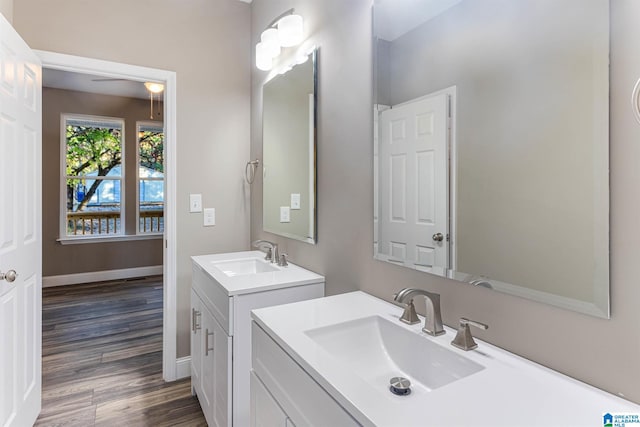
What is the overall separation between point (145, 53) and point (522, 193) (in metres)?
A: 2.37

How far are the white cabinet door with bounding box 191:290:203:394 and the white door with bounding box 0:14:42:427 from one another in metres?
0.82

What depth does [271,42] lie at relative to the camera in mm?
2006

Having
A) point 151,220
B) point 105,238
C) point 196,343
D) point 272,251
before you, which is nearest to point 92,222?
point 105,238

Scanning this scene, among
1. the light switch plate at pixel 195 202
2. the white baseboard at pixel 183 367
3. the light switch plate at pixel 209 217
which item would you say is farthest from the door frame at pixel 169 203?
the light switch plate at pixel 209 217

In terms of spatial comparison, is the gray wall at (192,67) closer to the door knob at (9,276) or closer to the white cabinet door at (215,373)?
the white cabinet door at (215,373)

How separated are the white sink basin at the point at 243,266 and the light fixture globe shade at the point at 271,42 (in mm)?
1274

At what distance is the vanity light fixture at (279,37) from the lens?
6.04 feet

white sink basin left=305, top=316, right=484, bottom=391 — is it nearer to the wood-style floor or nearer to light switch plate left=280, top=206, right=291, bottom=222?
light switch plate left=280, top=206, right=291, bottom=222

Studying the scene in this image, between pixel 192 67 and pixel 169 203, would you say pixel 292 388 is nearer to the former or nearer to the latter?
pixel 169 203

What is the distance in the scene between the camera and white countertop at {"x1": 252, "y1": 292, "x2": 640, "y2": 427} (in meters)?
0.65

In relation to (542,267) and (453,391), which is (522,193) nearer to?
(542,267)

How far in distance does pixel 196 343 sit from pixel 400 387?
4.95 feet

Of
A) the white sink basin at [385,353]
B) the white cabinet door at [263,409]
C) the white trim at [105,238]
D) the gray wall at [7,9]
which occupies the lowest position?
the white cabinet door at [263,409]

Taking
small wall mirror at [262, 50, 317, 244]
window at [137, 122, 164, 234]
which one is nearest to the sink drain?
small wall mirror at [262, 50, 317, 244]
